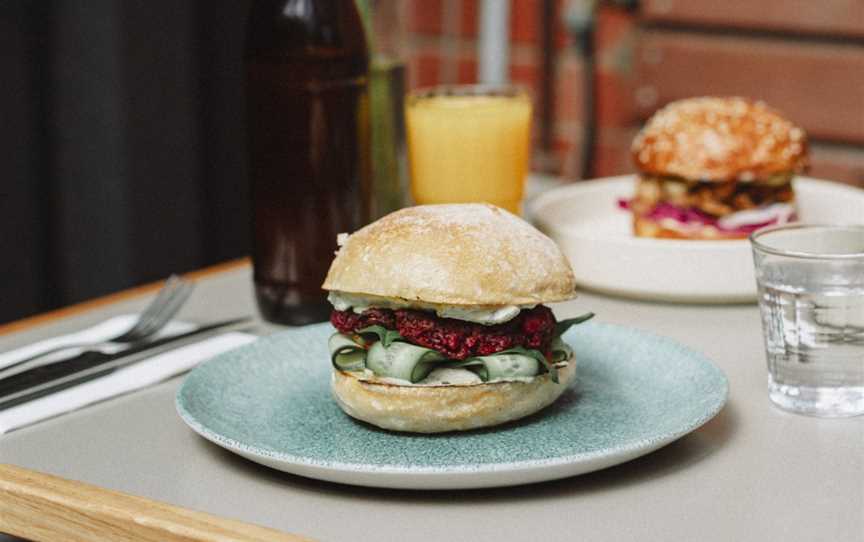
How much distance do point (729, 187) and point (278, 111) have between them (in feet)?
2.21

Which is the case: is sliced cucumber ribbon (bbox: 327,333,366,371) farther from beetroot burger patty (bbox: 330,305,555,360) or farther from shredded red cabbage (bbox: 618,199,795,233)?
shredded red cabbage (bbox: 618,199,795,233)

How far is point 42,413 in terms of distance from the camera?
1115mm

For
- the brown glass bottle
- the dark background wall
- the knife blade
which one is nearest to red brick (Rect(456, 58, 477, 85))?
the dark background wall

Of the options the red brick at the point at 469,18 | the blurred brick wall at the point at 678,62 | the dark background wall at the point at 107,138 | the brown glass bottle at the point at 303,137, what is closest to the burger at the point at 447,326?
the brown glass bottle at the point at 303,137

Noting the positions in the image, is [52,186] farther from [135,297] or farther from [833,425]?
[833,425]

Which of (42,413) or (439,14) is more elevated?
(439,14)

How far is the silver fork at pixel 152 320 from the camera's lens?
1267mm

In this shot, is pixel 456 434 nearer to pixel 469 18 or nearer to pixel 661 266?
pixel 661 266

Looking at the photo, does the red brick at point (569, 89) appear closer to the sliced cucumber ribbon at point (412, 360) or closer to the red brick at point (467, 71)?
the red brick at point (467, 71)

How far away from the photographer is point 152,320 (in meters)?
1.37

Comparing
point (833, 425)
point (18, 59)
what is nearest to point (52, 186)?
point (18, 59)

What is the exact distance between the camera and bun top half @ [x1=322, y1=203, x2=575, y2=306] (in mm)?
1043

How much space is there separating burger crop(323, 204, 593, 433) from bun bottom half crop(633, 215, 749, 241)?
0.63m

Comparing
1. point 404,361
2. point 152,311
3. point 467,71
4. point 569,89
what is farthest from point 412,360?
point 467,71
